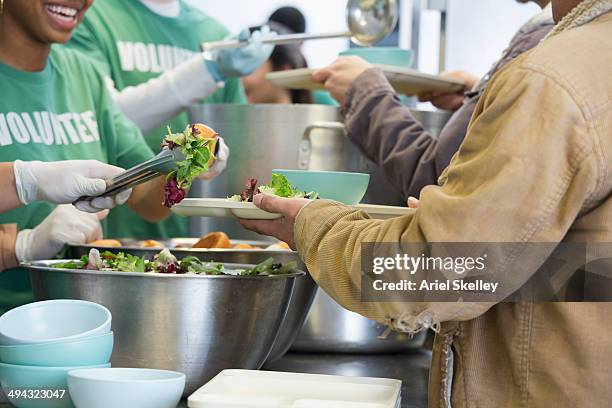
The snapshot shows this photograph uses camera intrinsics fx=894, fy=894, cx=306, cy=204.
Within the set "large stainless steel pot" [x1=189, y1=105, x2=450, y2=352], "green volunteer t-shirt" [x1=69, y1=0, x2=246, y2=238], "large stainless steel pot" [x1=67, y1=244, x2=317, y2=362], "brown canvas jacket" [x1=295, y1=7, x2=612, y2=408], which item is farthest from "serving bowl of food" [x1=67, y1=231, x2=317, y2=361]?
"green volunteer t-shirt" [x1=69, y1=0, x2=246, y2=238]

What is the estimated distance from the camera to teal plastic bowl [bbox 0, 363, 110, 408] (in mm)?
1029

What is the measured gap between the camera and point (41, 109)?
196cm

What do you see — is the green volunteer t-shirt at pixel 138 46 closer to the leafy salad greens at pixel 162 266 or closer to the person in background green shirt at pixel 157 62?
the person in background green shirt at pixel 157 62

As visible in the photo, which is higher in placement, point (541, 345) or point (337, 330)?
point (541, 345)

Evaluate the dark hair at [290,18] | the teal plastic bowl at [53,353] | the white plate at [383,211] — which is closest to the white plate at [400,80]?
the white plate at [383,211]

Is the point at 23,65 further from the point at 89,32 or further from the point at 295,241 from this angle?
the point at 295,241

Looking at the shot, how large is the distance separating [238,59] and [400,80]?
0.61 metres

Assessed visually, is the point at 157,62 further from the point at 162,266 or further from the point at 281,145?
the point at 162,266

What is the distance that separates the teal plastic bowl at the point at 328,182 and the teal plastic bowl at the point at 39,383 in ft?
1.71

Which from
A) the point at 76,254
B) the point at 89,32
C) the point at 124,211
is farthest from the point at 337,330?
the point at 89,32

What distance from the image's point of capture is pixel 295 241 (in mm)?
1098

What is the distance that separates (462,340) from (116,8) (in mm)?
2202

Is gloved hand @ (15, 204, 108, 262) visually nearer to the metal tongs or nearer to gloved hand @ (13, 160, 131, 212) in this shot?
gloved hand @ (13, 160, 131, 212)

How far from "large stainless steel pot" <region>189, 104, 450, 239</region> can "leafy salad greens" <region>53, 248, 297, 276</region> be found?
22.0 inches
